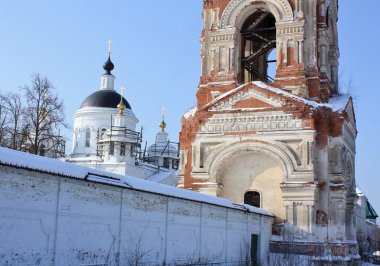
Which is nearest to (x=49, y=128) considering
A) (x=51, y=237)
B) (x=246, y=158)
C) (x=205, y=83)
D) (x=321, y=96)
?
(x=205, y=83)

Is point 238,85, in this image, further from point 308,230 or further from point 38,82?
point 38,82

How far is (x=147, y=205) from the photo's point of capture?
40.2 ft

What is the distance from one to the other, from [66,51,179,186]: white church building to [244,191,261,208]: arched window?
51.3 feet

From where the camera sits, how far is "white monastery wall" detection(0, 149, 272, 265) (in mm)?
8828

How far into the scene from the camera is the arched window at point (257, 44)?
22875mm

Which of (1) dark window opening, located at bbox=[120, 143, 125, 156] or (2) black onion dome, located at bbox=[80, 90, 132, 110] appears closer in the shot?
(1) dark window opening, located at bbox=[120, 143, 125, 156]

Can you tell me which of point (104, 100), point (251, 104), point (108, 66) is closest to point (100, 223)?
point (251, 104)

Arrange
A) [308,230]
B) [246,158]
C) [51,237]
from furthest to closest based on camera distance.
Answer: [246,158]
[308,230]
[51,237]

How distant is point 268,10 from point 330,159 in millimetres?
6672

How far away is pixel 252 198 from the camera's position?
67.3 feet

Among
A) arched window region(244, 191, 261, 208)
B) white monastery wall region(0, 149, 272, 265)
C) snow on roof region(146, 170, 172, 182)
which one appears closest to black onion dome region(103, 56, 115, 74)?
snow on roof region(146, 170, 172, 182)

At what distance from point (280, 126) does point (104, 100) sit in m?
25.3

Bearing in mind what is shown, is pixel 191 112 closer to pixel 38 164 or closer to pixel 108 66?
pixel 38 164

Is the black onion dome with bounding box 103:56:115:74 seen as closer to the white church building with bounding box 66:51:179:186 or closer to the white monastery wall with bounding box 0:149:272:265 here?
the white church building with bounding box 66:51:179:186
